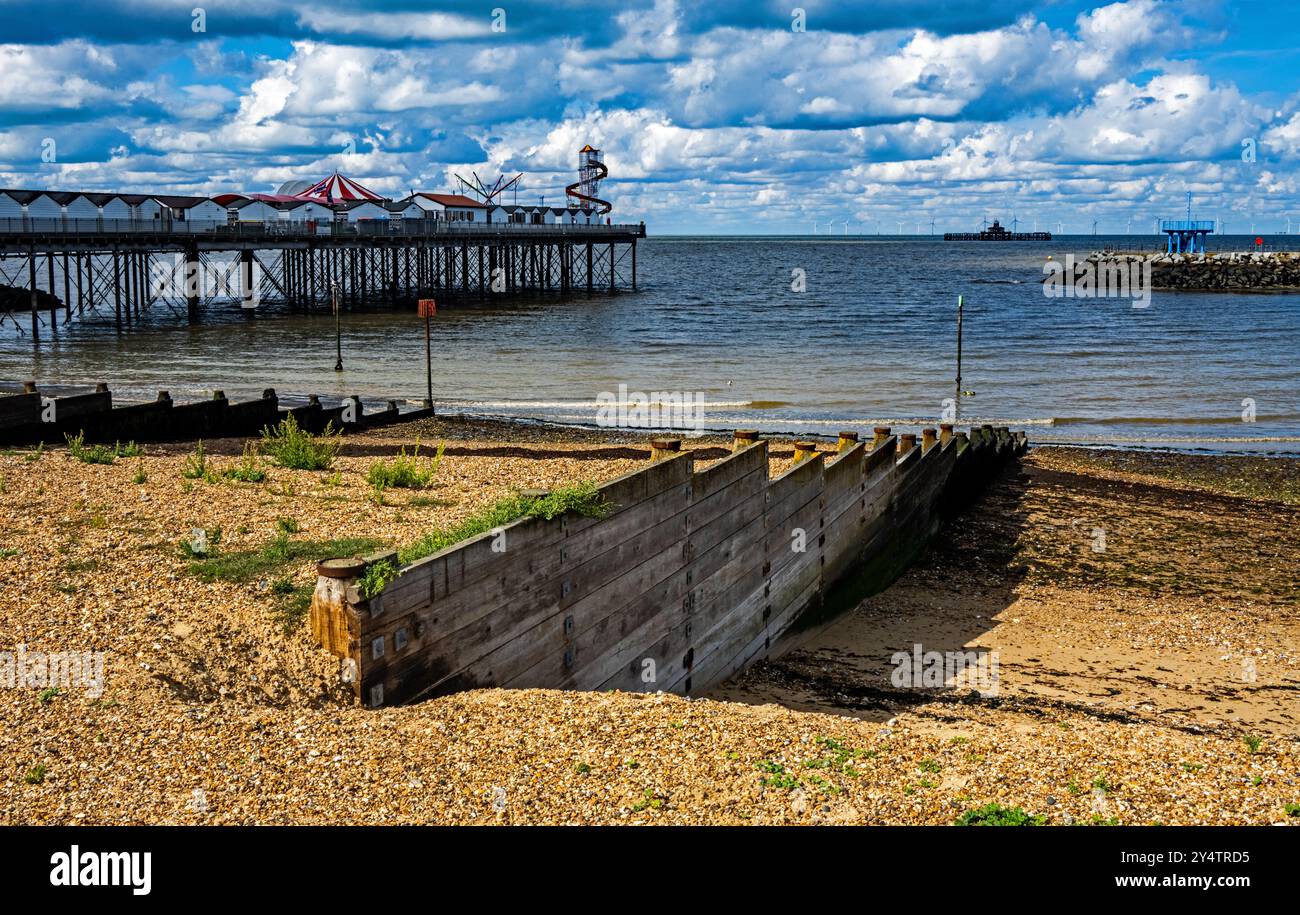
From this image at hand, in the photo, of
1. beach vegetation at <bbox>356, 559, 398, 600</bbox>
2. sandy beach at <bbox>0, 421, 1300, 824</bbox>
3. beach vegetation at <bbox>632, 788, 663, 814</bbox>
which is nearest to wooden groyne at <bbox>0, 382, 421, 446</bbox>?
sandy beach at <bbox>0, 421, 1300, 824</bbox>

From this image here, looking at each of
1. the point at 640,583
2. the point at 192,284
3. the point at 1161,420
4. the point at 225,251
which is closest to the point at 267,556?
the point at 640,583

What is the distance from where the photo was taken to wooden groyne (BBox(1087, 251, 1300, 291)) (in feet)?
343

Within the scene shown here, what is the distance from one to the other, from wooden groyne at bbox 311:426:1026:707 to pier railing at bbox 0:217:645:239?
43.8 metres

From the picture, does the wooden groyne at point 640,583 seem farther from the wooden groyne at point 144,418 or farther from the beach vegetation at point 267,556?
the wooden groyne at point 144,418

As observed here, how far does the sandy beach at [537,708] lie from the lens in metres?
6.41

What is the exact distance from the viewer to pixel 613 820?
6.26 metres

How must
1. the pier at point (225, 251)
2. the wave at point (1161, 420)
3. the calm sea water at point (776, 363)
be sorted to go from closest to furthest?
the wave at point (1161, 420) < the calm sea water at point (776, 363) < the pier at point (225, 251)

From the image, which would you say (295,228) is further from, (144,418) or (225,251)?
(144,418)

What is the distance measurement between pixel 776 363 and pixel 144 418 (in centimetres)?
2887

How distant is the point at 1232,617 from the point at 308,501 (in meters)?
11.5

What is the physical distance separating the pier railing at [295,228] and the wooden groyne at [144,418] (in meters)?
32.2

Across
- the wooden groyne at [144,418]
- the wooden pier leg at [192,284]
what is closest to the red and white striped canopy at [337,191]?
the wooden pier leg at [192,284]

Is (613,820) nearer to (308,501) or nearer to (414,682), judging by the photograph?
(414,682)

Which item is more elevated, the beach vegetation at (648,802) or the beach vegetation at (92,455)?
the beach vegetation at (92,455)
